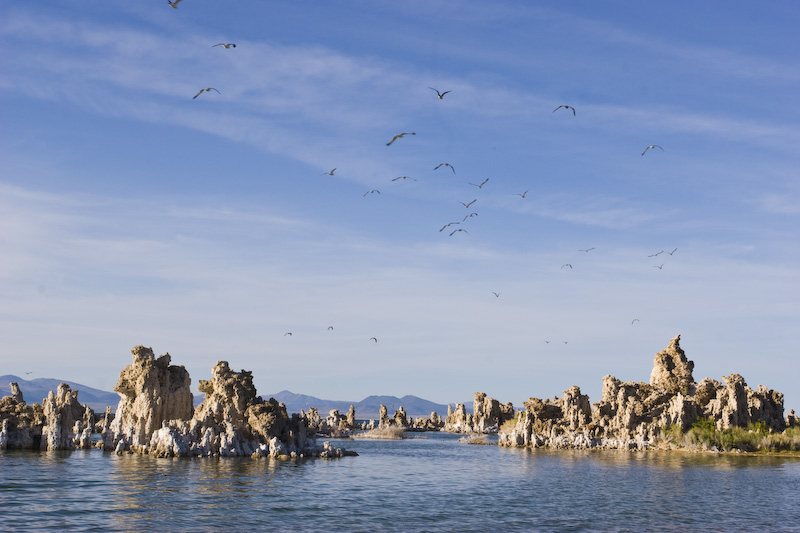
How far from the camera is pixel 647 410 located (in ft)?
412

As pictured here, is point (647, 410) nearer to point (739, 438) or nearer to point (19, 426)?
point (739, 438)

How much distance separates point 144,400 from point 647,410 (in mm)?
80377

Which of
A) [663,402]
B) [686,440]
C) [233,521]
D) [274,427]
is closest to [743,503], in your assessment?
[233,521]

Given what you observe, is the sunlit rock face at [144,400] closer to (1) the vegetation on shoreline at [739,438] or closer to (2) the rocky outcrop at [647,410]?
(2) the rocky outcrop at [647,410]

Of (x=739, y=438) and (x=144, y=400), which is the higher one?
(x=144, y=400)

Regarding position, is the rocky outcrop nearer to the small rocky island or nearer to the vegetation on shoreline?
the small rocky island

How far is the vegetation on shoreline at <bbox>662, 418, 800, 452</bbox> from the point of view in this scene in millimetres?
109750

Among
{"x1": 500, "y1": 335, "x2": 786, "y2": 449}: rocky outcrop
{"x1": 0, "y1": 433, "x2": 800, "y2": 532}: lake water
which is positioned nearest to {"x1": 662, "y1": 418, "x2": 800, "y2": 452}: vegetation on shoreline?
{"x1": 500, "y1": 335, "x2": 786, "y2": 449}: rocky outcrop

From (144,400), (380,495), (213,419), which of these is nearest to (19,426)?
(144,400)

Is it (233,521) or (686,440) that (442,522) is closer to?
(233,521)

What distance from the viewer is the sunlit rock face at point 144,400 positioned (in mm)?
86500

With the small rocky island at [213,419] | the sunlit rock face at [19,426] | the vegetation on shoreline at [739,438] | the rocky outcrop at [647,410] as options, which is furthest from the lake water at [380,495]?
the rocky outcrop at [647,410]

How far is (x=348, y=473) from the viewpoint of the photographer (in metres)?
75.9

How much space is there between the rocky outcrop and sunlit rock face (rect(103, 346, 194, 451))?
220ft
